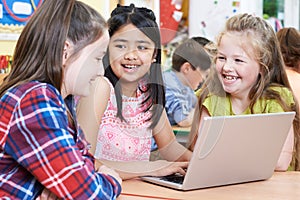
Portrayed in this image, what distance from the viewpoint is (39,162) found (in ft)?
3.82

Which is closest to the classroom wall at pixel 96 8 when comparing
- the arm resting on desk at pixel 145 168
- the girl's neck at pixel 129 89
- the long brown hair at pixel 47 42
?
the girl's neck at pixel 129 89

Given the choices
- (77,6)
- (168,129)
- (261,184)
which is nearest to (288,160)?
(261,184)

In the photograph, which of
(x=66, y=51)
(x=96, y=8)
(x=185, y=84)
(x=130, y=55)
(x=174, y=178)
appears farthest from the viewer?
(x=96, y=8)

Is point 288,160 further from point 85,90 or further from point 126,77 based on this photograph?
point 85,90

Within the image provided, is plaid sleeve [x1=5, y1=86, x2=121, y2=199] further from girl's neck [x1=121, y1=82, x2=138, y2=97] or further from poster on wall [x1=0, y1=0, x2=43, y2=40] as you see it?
poster on wall [x1=0, y1=0, x2=43, y2=40]

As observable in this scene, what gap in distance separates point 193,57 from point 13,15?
0.93 metres

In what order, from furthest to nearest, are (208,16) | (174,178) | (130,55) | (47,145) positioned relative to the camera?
1. (208,16)
2. (130,55)
3. (174,178)
4. (47,145)

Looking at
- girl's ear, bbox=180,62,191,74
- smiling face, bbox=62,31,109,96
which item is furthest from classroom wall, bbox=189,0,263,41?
smiling face, bbox=62,31,109,96

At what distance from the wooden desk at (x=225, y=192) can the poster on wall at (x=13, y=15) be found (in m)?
1.41

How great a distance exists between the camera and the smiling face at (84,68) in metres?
1.31

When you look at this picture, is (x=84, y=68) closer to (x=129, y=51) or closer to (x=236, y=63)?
(x=129, y=51)

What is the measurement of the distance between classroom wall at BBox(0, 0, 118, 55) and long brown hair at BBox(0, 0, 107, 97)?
1255 millimetres

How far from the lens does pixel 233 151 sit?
1.45 metres

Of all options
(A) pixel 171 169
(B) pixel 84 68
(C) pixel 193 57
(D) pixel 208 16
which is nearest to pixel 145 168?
(A) pixel 171 169
